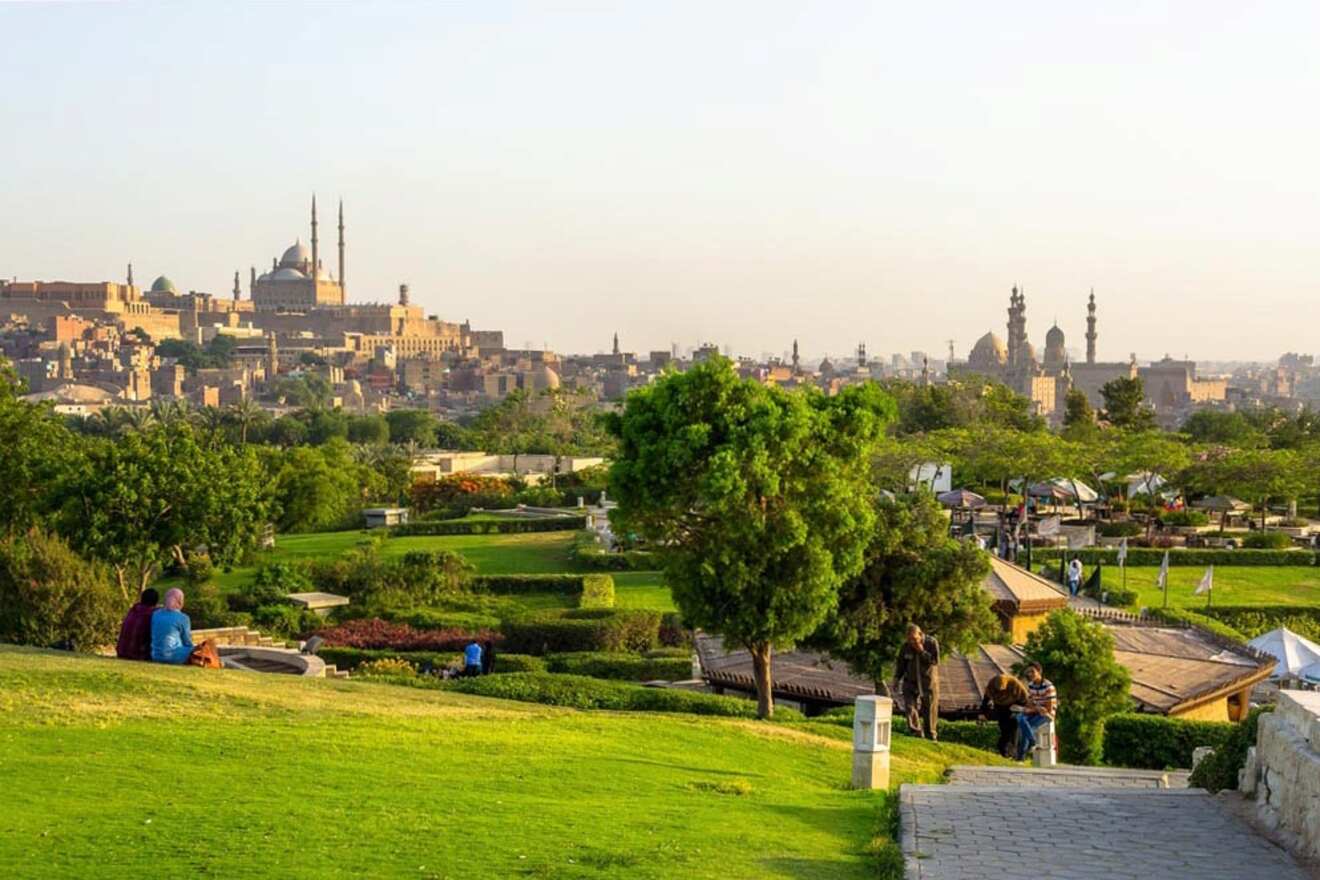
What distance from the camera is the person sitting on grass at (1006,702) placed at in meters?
14.6

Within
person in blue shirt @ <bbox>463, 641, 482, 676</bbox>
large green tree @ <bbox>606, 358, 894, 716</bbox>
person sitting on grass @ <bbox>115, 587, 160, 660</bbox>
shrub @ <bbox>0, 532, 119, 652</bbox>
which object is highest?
large green tree @ <bbox>606, 358, 894, 716</bbox>

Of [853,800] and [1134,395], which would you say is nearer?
[853,800]

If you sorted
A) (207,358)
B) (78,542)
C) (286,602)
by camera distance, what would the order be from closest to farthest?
(78,542) → (286,602) → (207,358)

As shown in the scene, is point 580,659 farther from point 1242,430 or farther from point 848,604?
point 1242,430

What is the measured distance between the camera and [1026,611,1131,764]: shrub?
16641 millimetres

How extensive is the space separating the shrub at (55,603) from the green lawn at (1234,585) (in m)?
20.7

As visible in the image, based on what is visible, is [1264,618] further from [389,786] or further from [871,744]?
[389,786]

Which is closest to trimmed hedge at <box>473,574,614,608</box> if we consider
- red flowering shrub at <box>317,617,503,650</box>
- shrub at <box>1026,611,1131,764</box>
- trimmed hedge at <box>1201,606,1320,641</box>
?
red flowering shrub at <box>317,617,503,650</box>

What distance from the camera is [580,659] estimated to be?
2362 centimetres

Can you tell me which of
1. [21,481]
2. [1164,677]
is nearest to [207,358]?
→ [21,481]

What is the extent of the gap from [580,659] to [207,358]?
486 feet

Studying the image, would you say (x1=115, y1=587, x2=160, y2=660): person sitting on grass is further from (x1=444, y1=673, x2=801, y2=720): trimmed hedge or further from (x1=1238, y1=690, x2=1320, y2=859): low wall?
(x1=1238, y1=690, x2=1320, y2=859): low wall

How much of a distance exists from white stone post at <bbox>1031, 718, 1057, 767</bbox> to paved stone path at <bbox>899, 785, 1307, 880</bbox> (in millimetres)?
3354

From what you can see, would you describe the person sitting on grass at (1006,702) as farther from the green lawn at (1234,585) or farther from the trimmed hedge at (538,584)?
the green lawn at (1234,585)
